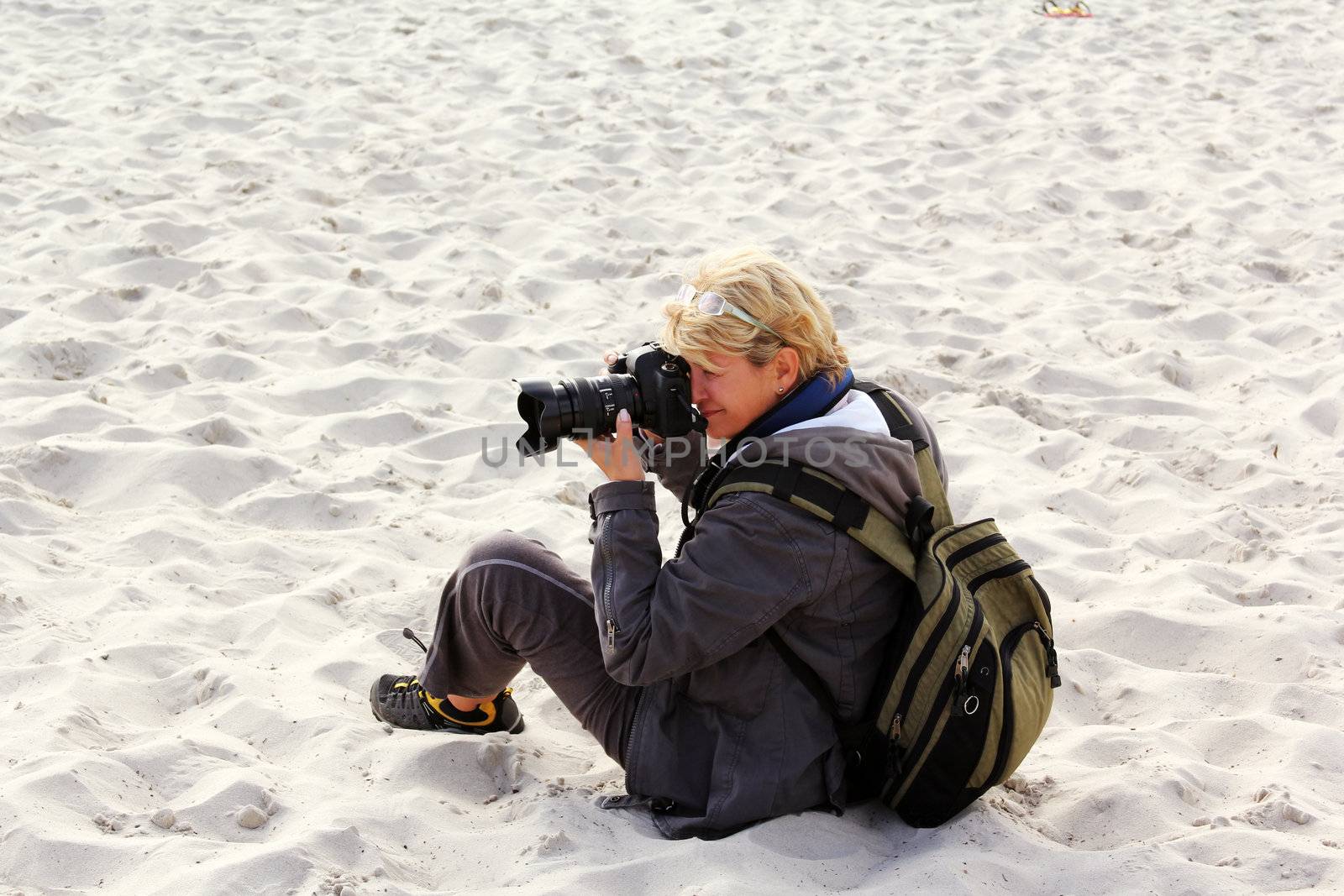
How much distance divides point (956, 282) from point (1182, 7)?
186 inches

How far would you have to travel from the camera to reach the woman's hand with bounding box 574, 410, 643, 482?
7.27ft

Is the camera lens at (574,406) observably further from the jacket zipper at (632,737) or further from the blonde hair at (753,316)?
the jacket zipper at (632,737)

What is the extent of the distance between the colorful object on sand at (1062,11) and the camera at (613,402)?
23.0 ft

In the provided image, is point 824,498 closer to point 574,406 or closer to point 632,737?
point 574,406

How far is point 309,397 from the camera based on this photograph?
4.04 metres

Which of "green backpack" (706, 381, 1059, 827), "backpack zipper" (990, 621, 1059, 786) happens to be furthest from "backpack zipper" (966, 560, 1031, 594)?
"backpack zipper" (990, 621, 1059, 786)

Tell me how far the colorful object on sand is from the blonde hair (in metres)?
6.90

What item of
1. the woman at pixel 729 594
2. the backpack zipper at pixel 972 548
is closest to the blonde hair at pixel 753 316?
the woman at pixel 729 594

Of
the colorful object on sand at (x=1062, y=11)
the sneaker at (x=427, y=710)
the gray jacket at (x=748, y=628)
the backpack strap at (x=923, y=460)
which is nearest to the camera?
the gray jacket at (x=748, y=628)

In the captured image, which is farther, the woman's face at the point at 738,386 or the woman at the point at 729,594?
the woman's face at the point at 738,386

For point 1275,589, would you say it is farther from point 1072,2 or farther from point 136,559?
point 1072,2

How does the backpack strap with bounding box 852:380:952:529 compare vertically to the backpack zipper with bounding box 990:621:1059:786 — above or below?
above

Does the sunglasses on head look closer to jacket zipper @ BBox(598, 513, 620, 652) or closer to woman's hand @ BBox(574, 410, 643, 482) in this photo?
woman's hand @ BBox(574, 410, 643, 482)

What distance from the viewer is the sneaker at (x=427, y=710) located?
2598 mm
